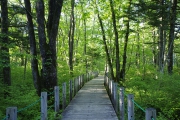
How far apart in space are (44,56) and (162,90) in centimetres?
616

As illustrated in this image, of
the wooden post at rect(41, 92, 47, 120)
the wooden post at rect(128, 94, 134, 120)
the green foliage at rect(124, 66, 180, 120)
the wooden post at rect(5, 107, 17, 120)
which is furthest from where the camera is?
the green foliage at rect(124, 66, 180, 120)

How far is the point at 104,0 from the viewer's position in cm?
1961

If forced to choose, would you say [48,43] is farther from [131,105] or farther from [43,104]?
[131,105]

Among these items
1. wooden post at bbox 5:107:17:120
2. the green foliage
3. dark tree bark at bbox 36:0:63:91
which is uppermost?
dark tree bark at bbox 36:0:63:91

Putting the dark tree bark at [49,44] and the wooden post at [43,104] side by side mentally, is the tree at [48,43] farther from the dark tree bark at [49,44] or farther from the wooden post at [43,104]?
the wooden post at [43,104]

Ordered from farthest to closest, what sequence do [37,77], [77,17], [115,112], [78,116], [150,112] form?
[77,17] < [37,77] < [115,112] < [78,116] < [150,112]

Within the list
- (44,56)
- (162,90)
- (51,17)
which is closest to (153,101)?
(162,90)

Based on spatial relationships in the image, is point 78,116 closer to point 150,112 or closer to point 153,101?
point 153,101

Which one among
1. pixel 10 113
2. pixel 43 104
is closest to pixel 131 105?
pixel 43 104

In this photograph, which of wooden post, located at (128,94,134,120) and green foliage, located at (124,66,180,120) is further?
green foliage, located at (124,66,180,120)

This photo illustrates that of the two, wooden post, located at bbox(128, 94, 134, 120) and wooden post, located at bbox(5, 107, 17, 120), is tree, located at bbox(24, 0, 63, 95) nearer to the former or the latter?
wooden post, located at bbox(128, 94, 134, 120)

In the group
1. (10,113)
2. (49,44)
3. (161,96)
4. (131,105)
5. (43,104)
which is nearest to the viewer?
(10,113)

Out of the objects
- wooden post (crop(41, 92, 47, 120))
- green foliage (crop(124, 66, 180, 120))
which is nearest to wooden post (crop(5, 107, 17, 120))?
wooden post (crop(41, 92, 47, 120))

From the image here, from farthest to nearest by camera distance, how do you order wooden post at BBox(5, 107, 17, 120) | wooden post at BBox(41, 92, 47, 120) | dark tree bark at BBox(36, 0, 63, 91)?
dark tree bark at BBox(36, 0, 63, 91), wooden post at BBox(41, 92, 47, 120), wooden post at BBox(5, 107, 17, 120)
